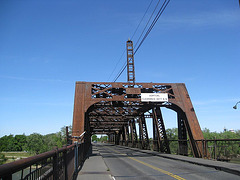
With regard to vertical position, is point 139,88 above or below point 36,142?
above

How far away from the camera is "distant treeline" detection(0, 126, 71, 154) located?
4594 inches

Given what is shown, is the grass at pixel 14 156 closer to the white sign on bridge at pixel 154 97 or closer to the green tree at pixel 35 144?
the green tree at pixel 35 144

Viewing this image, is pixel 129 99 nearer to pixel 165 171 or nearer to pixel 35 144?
pixel 165 171

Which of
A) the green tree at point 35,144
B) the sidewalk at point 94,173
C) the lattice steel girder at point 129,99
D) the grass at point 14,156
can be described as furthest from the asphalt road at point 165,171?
the green tree at point 35,144

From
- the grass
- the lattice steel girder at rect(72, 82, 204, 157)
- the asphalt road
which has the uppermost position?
the lattice steel girder at rect(72, 82, 204, 157)

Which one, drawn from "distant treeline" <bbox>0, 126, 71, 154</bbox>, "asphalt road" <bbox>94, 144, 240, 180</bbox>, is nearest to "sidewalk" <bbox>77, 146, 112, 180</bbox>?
"asphalt road" <bbox>94, 144, 240, 180</bbox>

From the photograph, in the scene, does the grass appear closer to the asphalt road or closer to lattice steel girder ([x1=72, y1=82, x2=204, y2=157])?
lattice steel girder ([x1=72, y1=82, x2=204, y2=157])

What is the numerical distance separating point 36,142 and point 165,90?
381 feet

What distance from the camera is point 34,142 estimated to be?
12225 centimetres

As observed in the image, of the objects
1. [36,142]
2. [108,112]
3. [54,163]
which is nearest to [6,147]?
[36,142]

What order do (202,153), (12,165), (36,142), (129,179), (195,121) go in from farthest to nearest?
(36,142)
(195,121)
(202,153)
(129,179)
(12,165)

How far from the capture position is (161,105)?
78.2ft

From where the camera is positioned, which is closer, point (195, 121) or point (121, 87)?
point (195, 121)

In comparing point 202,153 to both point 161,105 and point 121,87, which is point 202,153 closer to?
point 161,105
